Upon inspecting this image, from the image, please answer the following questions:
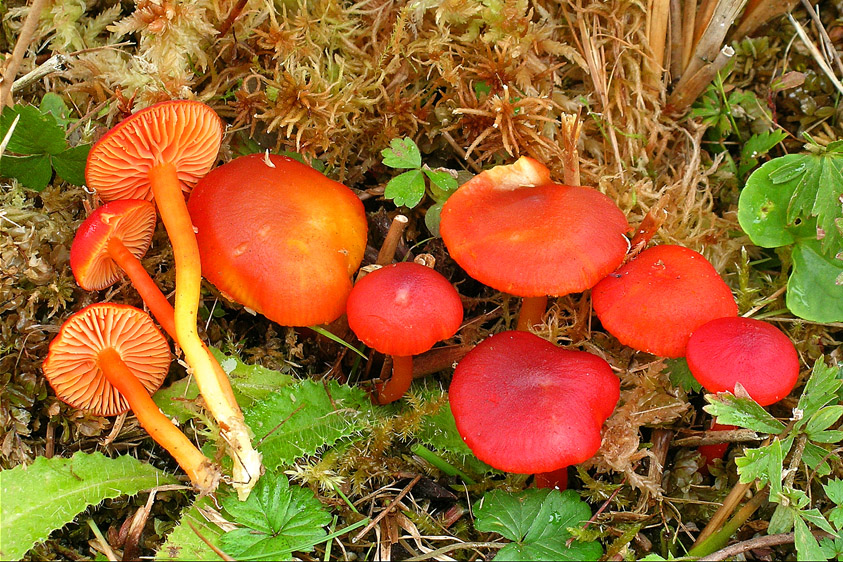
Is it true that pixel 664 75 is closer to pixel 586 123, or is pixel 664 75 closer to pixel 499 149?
pixel 586 123

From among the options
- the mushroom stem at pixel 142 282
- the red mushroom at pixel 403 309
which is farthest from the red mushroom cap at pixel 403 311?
the mushroom stem at pixel 142 282

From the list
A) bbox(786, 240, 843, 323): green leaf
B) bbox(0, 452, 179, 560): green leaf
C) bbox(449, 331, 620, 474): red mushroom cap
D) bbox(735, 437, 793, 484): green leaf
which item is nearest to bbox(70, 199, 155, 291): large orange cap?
bbox(0, 452, 179, 560): green leaf

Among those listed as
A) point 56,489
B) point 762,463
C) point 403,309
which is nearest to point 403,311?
point 403,309

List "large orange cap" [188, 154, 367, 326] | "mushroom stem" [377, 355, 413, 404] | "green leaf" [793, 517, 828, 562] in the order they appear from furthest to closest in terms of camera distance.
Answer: "mushroom stem" [377, 355, 413, 404] < "large orange cap" [188, 154, 367, 326] < "green leaf" [793, 517, 828, 562]

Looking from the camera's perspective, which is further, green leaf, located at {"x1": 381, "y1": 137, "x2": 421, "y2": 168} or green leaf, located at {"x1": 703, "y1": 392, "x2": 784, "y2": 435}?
green leaf, located at {"x1": 381, "y1": 137, "x2": 421, "y2": 168}

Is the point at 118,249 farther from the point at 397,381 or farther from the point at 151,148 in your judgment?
the point at 397,381

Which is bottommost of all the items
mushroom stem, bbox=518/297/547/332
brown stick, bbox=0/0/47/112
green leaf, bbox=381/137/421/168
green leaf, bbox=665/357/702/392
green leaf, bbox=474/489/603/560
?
green leaf, bbox=474/489/603/560

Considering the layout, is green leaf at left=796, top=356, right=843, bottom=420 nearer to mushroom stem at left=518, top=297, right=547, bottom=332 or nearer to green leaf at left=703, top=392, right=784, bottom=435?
green leaf at left=703, top=392, right=784, bottom=435
